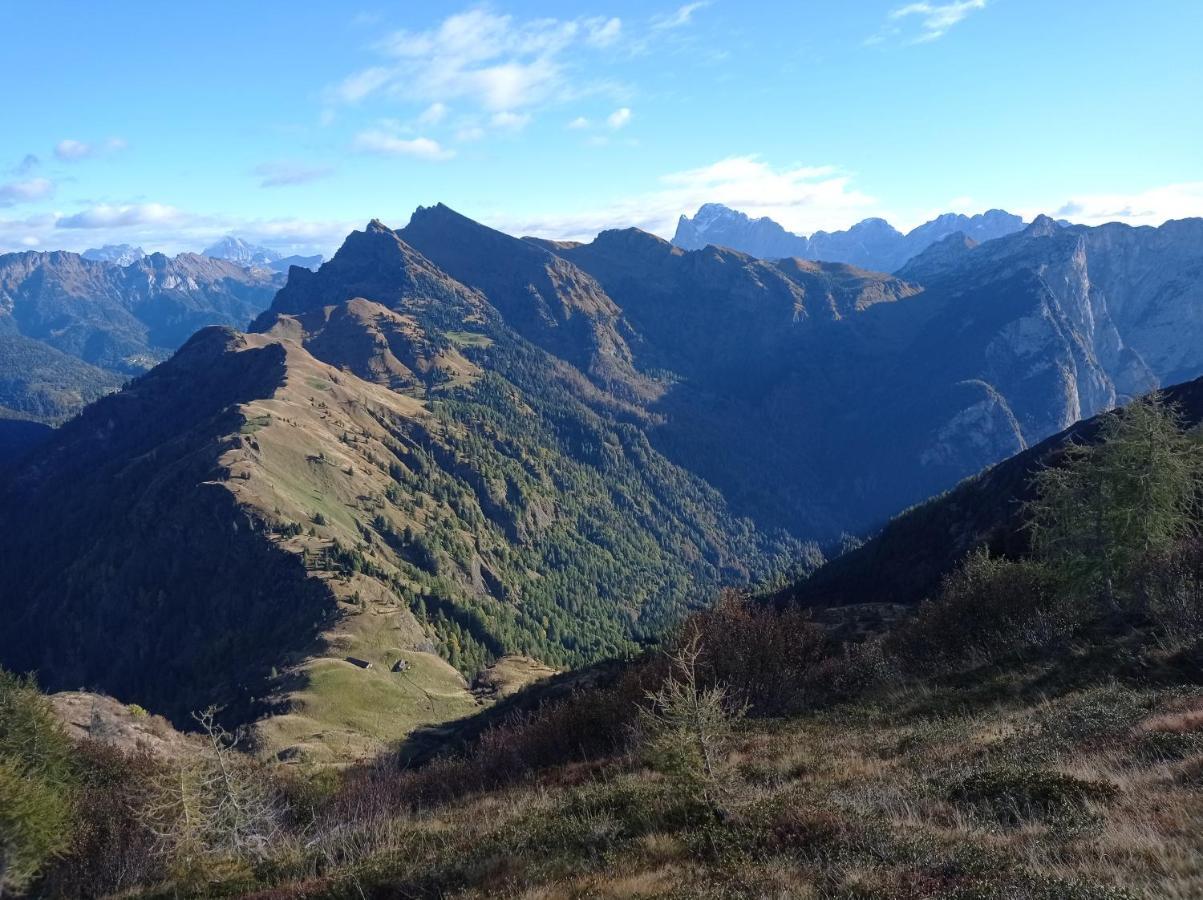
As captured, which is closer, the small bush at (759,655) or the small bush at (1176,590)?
the small bush at (1176,590)

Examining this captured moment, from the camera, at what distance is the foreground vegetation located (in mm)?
12609

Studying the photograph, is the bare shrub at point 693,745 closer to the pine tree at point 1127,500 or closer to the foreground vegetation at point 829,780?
the foreground vegetation at point 829,780

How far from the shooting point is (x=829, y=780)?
20750 mm

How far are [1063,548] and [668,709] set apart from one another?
153 ft

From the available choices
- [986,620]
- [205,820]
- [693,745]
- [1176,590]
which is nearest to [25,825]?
[205,820]

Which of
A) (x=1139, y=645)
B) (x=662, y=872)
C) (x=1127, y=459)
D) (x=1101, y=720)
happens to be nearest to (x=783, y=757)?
(x=1101, y=720)

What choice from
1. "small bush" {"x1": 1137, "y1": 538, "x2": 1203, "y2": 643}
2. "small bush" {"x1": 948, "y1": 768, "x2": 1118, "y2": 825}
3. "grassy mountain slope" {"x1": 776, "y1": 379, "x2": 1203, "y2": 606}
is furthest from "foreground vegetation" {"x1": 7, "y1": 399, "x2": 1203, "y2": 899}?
"grassy mountain slope" {"x1": 776, "y1": 379, "x2": 1203, "y2": 606}

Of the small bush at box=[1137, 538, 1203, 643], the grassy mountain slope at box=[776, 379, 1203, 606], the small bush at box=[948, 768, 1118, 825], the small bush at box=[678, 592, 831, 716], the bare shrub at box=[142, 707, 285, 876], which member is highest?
the small bush at box=[948, 768, 1118, 825]

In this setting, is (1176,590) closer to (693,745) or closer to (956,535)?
(693,745)

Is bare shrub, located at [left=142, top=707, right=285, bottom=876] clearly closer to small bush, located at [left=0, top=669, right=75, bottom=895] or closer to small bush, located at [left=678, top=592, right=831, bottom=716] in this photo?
small bush, located at [left=0, top=669, right=75, bottom=895]

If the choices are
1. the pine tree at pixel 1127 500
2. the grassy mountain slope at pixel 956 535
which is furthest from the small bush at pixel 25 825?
the grassy mountain slope at pixel 956 535

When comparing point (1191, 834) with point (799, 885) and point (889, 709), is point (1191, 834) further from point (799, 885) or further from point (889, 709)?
point (889, 709)

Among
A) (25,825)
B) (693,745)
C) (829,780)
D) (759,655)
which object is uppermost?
(693,745)

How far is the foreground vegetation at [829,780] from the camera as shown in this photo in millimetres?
12609
